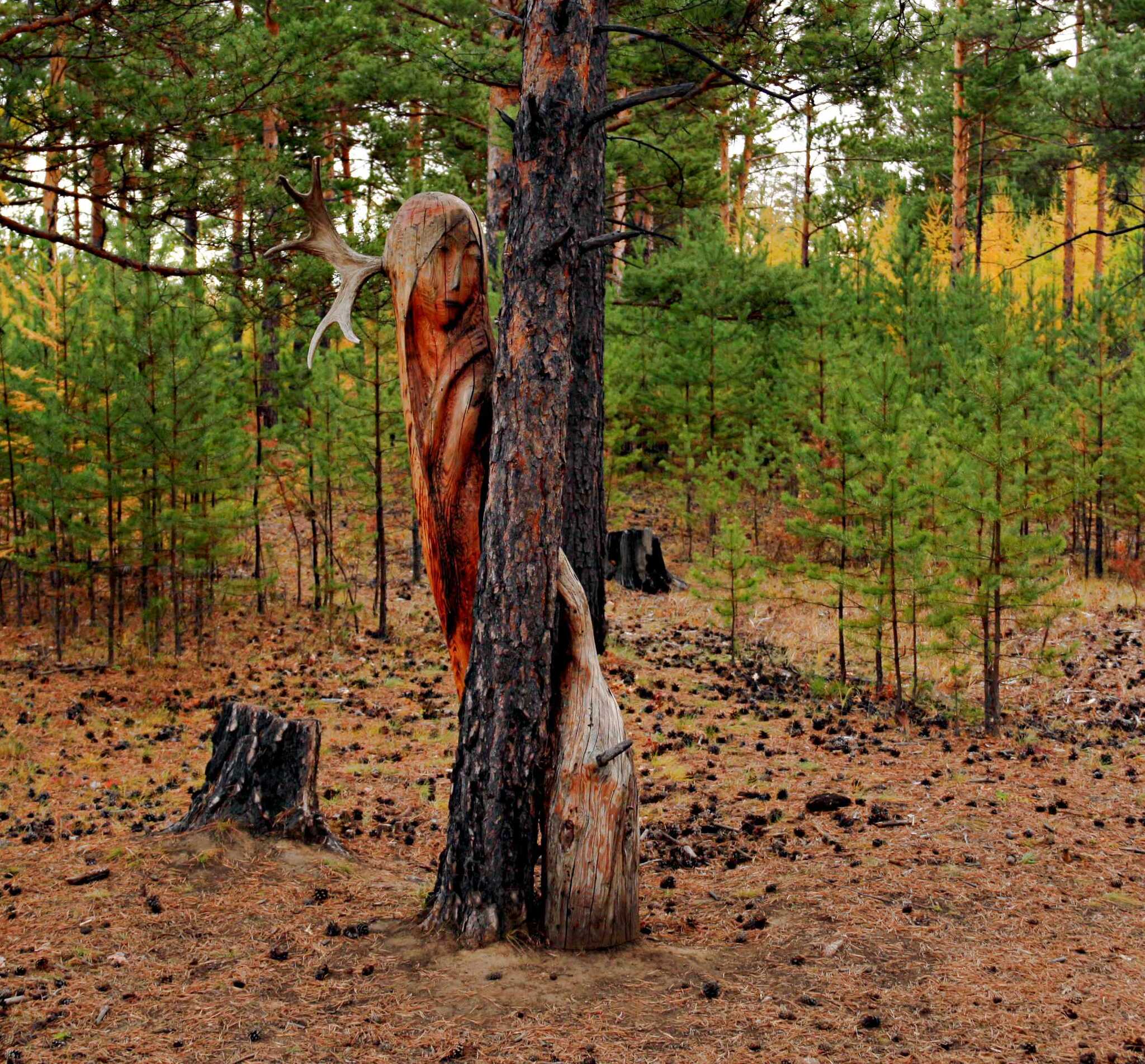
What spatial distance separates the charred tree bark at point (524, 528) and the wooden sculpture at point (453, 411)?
0.25 meters

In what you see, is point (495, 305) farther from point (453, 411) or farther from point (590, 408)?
point (453, 411)

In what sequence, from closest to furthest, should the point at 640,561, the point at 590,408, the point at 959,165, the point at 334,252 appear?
the point at 334,252, the point at 590,408, the point at 640,561, the point at 959,165

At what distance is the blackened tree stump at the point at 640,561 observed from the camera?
14.5 meters

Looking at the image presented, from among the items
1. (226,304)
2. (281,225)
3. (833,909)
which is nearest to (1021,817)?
(833,909)

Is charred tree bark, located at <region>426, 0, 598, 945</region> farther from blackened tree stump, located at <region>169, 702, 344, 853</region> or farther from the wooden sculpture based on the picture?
blackened tree stump, located at <region>169, 702, 344, 853</region>

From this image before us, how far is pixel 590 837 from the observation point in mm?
4465

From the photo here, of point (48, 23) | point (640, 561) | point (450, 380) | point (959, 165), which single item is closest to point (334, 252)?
point (450, 380)

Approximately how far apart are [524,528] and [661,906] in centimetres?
219

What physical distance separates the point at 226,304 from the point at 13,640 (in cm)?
476

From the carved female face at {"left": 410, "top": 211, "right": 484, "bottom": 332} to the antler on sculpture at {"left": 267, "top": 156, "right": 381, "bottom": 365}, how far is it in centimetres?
36

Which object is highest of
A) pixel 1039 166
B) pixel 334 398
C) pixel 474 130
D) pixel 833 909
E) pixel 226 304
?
pixel 1039 166

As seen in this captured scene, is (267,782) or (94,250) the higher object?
(94,250)

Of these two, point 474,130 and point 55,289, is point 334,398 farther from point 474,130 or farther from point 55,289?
point 474,130

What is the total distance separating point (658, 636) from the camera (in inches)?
479
